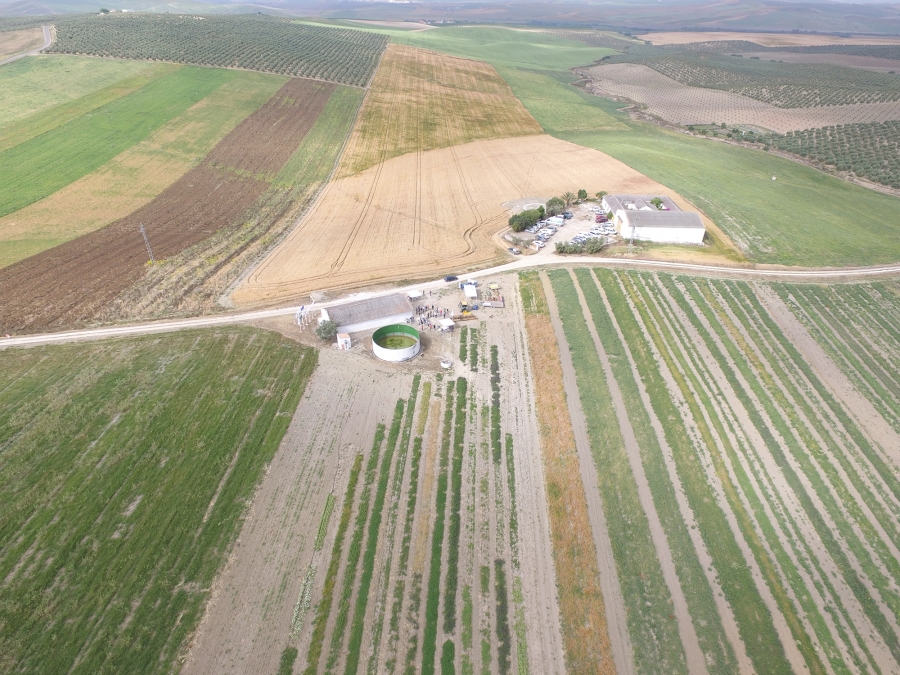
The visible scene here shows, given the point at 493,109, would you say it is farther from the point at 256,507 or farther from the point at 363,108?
the point at 256,507

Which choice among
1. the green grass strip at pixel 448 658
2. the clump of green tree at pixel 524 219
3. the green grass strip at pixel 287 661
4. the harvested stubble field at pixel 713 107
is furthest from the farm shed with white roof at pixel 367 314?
the harvested stubble field at pixel 713 107

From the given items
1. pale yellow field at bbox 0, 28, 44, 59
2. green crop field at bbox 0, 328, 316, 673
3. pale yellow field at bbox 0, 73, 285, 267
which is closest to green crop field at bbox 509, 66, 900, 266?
green crop field at bbox 0, 328, 316, 673

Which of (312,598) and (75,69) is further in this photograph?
(75,69)

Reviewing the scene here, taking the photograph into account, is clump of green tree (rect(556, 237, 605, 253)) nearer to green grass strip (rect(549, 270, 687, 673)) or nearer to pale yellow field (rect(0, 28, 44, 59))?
green grass strip (rect(549, 270, 687, 673))

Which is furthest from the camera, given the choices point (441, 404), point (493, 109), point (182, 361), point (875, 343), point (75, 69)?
point (493, 109)

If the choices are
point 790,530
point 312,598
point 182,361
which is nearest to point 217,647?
point 312,598

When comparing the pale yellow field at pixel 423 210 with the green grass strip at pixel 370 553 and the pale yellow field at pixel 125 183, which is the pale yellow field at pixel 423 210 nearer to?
the green grass strip at pixel 370 553
